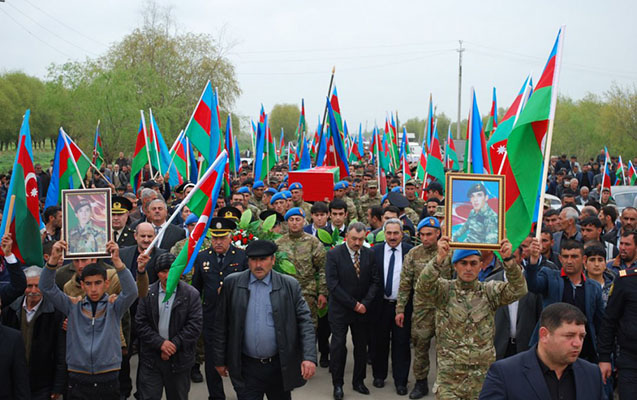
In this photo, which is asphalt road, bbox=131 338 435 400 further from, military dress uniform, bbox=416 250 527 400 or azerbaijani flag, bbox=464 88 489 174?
azerbaijani flag, bbox=464 88 489 174

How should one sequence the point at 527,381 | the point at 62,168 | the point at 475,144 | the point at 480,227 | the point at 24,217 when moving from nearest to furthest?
the point at 527,381
the point at 480,227
the point at 24,217
the point at 475,144
the point at 62,168

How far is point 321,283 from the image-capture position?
824 centimetres

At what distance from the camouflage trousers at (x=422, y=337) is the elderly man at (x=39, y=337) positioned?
3.72 m

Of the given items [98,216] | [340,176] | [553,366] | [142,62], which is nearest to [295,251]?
[98,216]

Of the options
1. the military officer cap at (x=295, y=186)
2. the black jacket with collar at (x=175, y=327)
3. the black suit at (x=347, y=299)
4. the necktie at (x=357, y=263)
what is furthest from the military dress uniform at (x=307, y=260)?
the military officer cap at (x=295, y=186)

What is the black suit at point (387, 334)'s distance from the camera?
25.5 ft

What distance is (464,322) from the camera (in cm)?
552

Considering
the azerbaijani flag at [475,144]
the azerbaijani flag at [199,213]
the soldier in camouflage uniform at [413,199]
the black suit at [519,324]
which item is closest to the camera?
the azerbaijani flag at [199,213]

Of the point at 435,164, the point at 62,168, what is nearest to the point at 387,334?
the point at 62,168

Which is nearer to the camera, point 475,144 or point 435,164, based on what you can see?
point 475,144

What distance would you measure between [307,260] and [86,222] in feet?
10.9

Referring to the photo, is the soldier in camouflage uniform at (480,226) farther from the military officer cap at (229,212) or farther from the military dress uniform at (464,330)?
the military officer cap at (229,212)

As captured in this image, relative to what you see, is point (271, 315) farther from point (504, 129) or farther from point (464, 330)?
point (504, 129)

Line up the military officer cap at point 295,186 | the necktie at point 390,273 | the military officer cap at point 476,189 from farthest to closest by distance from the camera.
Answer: the military officer cap at point 295,186 → the necktie at point 390,273 → the military officer cap at point 476,189
